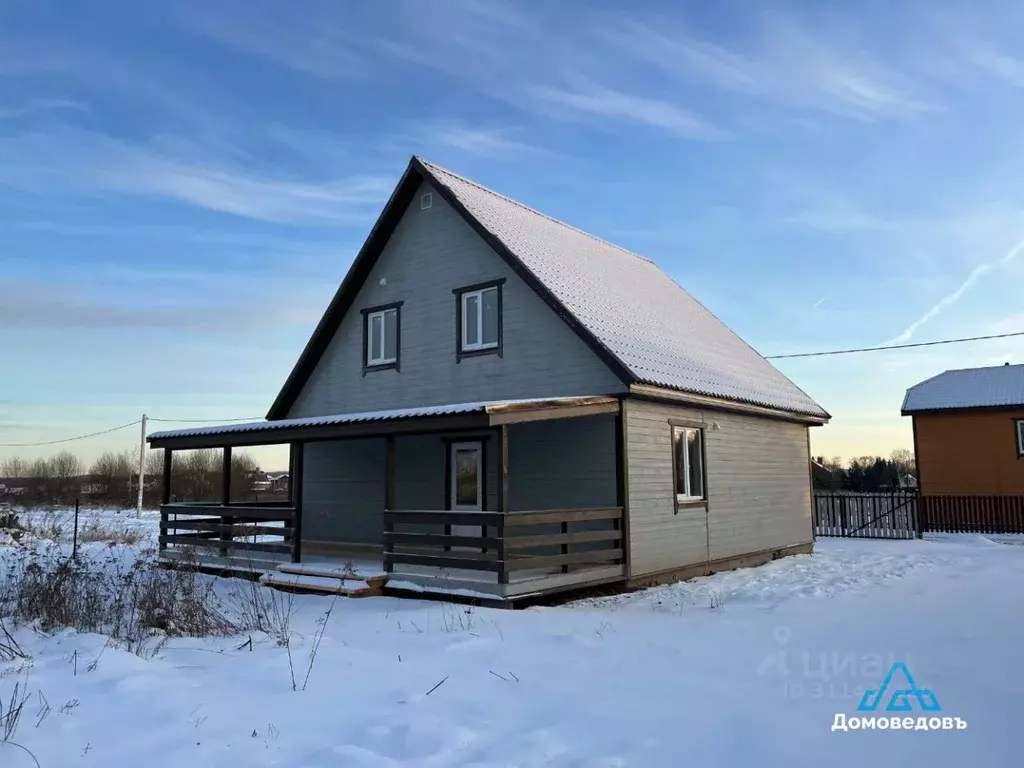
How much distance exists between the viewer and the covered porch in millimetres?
10805

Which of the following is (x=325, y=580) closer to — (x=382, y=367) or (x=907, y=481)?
(x=382, y=367)

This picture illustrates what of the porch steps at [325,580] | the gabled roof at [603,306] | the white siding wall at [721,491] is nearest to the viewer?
the porch steps at [325,580]

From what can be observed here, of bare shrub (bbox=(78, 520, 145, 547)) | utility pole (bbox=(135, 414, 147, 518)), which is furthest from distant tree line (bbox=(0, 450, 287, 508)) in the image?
bare shrub (bbox=(78, 520, 145, 547))

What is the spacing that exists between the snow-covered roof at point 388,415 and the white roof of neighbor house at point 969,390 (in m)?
19.0

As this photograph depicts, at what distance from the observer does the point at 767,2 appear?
1241 centimetres

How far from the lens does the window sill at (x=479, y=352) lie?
14.4 m

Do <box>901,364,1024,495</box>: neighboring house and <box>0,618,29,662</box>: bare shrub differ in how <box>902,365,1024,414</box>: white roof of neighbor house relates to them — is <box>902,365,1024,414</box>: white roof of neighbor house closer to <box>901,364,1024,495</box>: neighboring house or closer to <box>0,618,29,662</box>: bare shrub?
<box>901,364,1024,495</box>: neighboring house

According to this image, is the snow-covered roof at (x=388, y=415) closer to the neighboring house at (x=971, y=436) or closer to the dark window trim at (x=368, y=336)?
the dark window trim at (x=368, y=336)

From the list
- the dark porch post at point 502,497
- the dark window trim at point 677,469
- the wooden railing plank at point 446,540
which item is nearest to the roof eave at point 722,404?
the dark window trim at point 677,469

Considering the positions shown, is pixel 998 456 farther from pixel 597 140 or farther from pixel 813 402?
pixel 597 140

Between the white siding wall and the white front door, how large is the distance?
317 cm

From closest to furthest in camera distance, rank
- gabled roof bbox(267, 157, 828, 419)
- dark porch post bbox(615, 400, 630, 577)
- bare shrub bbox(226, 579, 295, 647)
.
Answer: bare shrub bbox(226, 579, 295, 647)
dark porch post bbox(615, 400, 630, 577)
gabled roof bbox(267, 157, 828, 419)
